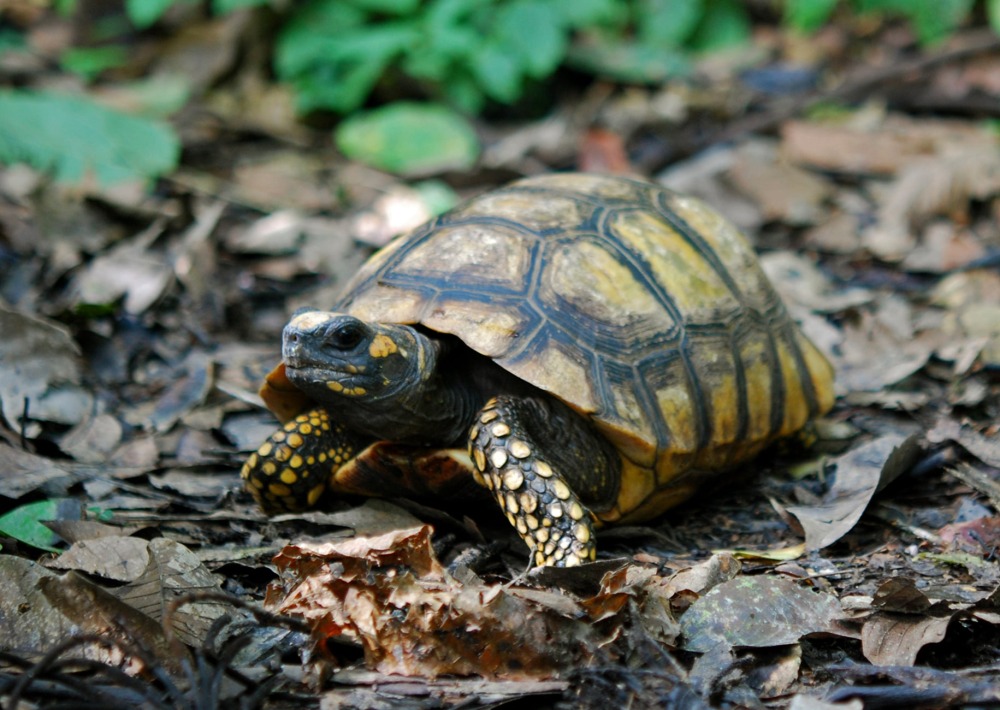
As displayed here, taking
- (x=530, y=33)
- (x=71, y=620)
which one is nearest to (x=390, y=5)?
(x=530, y=33)

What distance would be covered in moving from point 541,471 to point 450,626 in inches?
27.3

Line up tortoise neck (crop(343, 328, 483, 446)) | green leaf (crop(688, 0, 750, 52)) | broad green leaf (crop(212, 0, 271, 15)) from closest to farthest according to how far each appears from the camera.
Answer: tortoise neck (crop(343, 328, 483, 446))
broad green leaf (crop(212, 0, 271, 15))
green leaf (crop(688, 0, 750, 52))

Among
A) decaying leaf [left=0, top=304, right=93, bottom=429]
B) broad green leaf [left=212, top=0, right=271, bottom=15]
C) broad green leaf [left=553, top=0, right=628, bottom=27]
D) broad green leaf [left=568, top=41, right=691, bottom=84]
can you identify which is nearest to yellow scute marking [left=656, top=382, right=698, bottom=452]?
decaying leaf [left=0, top=304, right=93, bottom=429]

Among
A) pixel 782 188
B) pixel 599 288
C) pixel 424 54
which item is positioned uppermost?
pixel 424 54

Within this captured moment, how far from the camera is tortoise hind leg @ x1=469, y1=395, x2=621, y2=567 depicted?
293cm

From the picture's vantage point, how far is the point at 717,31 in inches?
376

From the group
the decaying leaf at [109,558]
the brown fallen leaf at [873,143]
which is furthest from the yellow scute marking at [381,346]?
the brown fallen leaf at [873,143]

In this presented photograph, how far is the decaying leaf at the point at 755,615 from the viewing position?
2.53 meters

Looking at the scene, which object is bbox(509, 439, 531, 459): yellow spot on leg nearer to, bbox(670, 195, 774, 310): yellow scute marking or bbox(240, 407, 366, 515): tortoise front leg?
bbox(240, 407, 366, 515): tortoise front leg

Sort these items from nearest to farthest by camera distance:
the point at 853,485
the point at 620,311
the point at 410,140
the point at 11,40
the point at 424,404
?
the point at 424,404, the point at 620,311, the point at 853,485, the point at 410,140, the point at 11,40

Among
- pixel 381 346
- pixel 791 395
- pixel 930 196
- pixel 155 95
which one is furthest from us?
pixel 155 95

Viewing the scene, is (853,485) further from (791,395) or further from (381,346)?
(381,346)

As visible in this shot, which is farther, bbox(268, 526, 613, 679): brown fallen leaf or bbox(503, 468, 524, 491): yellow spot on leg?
bbox(503, 468, 524, 491): yellow spot on leg

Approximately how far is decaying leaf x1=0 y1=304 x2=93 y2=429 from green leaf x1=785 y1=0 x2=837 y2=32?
7413 millimetres
